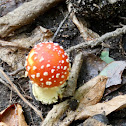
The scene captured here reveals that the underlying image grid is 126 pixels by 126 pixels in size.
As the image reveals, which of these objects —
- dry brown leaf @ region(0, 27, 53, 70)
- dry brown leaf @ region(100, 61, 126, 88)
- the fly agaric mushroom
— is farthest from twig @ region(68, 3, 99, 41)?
the fly agaric mushroom

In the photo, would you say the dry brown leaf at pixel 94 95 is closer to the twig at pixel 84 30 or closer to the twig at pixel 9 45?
the twig at pixel 84 30

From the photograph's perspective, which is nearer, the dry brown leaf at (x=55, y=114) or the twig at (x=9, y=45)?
the dry brown leaf at (x=55, y=114)

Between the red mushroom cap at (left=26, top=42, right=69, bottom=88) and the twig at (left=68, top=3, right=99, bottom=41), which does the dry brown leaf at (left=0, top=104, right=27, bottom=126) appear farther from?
the twig at (left=68, top=3, right=99, bottom=41)

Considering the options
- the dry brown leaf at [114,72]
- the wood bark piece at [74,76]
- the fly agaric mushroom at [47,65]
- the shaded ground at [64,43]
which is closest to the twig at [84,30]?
the shaded ground at [64,43]

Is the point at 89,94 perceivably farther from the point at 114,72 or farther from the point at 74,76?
the point at 114,72

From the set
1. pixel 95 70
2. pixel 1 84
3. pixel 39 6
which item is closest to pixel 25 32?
pixel 39 6
